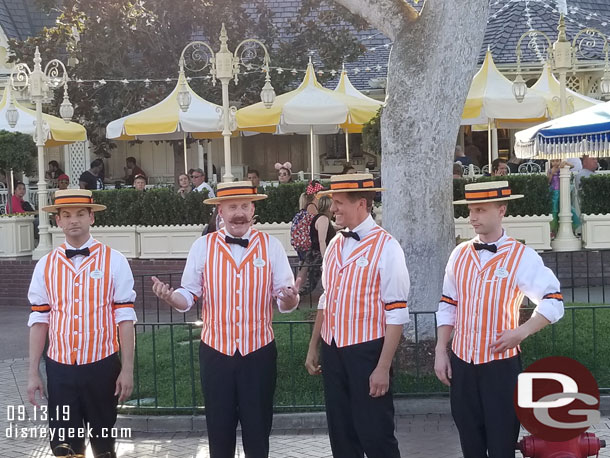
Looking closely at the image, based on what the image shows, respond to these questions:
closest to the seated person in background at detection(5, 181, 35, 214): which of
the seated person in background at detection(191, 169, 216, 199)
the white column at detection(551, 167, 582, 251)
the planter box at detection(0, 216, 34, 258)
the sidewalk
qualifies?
the planter box at detection(0, 216, 34, 258)

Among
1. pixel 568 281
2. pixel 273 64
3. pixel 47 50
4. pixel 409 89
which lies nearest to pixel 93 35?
pixel 47 50

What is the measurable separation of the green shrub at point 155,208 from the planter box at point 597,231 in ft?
17.3

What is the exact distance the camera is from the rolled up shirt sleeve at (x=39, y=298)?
5.91 m

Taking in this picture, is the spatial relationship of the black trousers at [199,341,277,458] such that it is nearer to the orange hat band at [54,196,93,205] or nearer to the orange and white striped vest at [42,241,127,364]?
the orange and white striped vest at [42,241,127,364]

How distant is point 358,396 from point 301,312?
602 cm

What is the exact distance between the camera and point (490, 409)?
5371mm

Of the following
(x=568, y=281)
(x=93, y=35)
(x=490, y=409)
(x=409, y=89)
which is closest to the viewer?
(x=490, y=409)

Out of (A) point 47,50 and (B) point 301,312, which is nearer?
(B) point 301,312

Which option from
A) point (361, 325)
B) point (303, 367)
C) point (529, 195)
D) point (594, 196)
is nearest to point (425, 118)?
point (303, 367)

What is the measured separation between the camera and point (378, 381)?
5.54 m

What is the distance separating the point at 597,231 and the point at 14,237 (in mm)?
8557

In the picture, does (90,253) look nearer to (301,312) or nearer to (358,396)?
(358,396)

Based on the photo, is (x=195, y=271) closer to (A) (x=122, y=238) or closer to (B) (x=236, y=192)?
(B) (x=236, y=192)

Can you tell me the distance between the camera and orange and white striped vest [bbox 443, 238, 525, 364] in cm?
544
